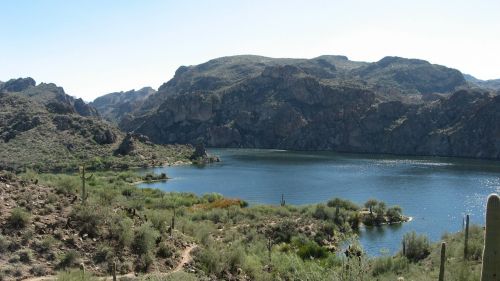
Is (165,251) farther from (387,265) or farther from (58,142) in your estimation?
(58,142)

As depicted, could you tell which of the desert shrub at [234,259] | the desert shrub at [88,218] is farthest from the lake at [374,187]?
the desert shrub at [88,218]

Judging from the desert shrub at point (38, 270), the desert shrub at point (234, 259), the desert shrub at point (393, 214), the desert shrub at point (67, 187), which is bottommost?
the desert shrub at point (393, 214)

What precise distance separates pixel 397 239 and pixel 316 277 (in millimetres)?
32456

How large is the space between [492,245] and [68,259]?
47.5ft

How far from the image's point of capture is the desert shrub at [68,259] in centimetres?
1781

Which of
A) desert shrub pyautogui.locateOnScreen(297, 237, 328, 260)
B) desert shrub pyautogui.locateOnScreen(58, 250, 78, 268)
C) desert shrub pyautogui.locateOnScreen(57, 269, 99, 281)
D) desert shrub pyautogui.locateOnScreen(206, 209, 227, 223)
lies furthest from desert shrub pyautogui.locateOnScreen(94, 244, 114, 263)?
desert shrub pyautogui.locateOnScreen(206, 209, 227, 223)

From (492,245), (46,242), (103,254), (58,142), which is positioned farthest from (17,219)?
(58,142)

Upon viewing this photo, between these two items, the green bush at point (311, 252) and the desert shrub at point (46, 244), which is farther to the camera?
the green bush at point (311, 252)

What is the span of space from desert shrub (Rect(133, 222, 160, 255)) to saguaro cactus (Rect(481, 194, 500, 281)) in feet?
46.2

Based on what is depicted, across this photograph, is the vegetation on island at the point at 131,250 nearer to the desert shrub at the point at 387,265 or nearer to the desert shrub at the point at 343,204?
the desert shrub at the point at 387,265

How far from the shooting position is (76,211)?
843 inches

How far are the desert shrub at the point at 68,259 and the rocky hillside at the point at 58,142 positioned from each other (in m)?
87.1

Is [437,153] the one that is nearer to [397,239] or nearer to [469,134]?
[469,134]

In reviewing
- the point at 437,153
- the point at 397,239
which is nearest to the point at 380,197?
the point at 397,239
